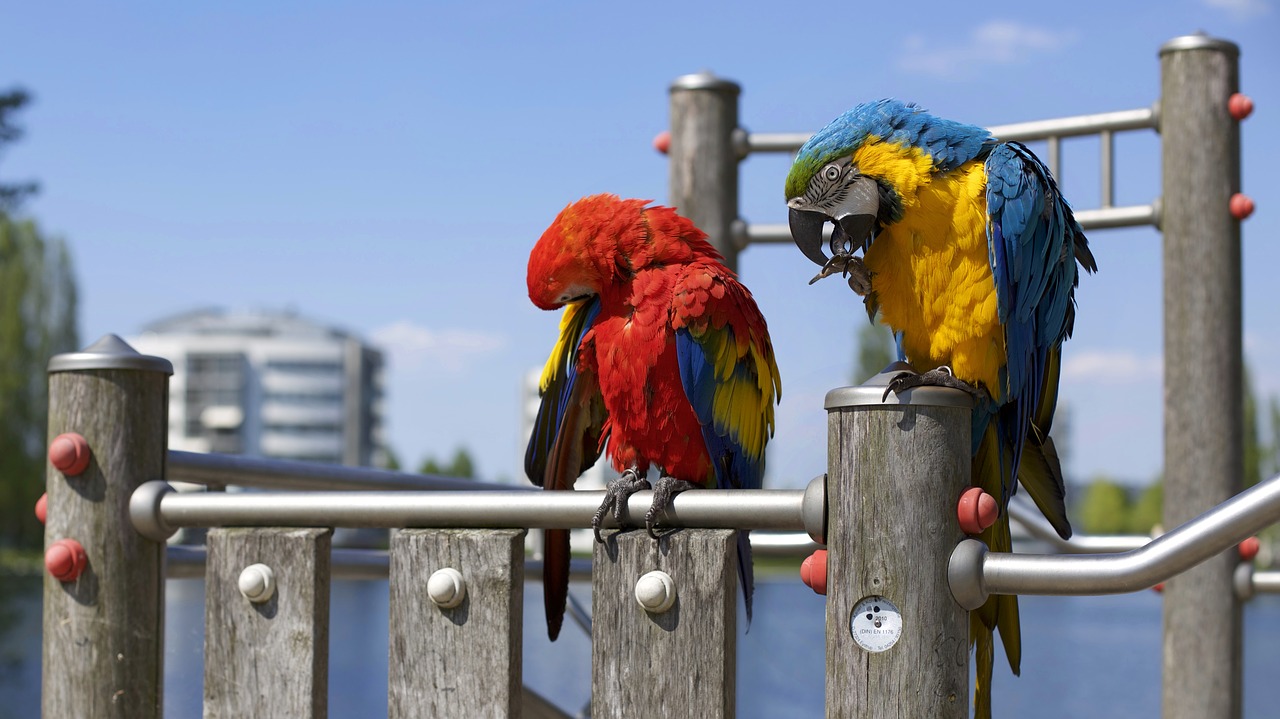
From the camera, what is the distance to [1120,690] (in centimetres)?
2336

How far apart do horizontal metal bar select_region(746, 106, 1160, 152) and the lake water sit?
1.29 meters

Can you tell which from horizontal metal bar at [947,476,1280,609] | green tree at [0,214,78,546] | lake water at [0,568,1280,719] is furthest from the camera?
green tree at [0,214,78,546]

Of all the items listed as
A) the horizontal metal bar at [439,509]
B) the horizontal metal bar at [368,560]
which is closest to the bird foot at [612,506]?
the horizontal metal bar at [439,509]

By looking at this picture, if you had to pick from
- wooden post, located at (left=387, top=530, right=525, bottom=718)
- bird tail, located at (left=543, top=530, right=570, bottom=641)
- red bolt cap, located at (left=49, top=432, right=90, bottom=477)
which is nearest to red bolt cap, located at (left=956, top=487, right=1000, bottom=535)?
wooden post, located at (left=387, top=530, right=525, bottom=718)

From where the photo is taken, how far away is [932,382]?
1479 millimetres

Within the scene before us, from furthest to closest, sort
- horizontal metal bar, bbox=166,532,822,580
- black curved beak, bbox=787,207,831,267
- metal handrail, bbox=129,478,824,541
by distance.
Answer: horizontal metal bar, bbox=166,532,822,580
black curved beak, bbox=787,207,831,267
metal handrail, bbox=129,478,824,541

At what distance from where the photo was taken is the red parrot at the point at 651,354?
6.70 ft

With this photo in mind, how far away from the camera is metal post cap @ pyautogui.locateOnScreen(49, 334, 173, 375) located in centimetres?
190

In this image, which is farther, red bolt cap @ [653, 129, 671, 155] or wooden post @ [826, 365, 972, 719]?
red bolt cap @ [653, 129, 671, 155]

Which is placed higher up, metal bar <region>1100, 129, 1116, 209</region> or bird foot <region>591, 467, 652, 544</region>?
metal bar <region>1100, 129, 1116, 209</region>

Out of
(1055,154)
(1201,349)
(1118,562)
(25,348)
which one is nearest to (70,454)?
(1118,562)

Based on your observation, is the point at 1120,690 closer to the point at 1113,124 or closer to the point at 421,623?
the point at 1113,124

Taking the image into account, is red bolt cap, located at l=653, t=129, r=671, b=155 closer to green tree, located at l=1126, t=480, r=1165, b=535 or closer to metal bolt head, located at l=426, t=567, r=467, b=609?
metal bolt head, located at l=426, t=567, r=467, b=609

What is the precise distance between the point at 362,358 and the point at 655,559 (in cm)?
7992
